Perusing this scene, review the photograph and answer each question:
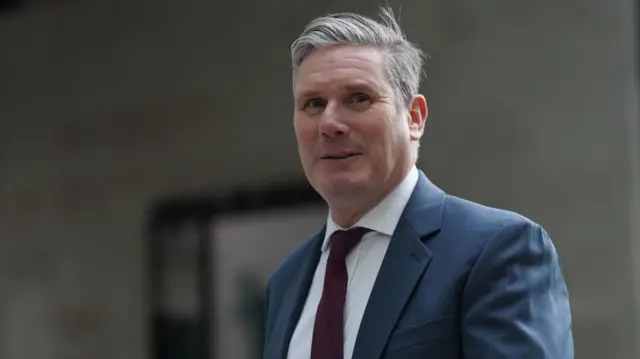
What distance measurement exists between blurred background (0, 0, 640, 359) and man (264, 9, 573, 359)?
9.49 feet

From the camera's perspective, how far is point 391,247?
1.81 meters

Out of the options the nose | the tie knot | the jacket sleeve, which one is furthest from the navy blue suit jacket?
the nose

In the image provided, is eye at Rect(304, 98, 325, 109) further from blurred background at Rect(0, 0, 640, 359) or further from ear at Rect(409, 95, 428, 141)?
blurred background at Rect(0, 0, 640, 359)

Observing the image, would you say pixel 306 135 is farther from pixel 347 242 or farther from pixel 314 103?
pixel 347 242

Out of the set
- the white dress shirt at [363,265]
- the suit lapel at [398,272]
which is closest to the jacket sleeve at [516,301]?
the suit lapel at [398,272]

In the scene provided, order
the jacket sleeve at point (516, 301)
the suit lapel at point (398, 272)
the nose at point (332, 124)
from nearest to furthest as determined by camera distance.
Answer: the jacket sleeve at point (516, 301) < the suit lapel at point (398, 272) < the nose at point (332, 124)

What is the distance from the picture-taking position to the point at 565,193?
186 inches

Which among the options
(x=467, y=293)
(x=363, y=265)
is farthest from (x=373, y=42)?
(x=467, y=293)

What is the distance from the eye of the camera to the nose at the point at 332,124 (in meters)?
1.81

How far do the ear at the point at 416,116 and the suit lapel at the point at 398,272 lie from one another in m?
0.13

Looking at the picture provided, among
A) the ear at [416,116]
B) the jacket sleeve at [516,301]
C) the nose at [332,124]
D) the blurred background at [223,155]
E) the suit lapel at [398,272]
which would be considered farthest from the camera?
the blurred background at [223,155]

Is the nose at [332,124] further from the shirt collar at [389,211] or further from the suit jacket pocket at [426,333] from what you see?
the suit jacket pocket at [426,333]

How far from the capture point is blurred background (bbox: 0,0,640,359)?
15.3 feet

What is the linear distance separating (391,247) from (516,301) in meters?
0.30
